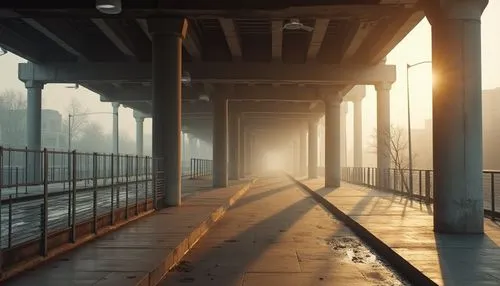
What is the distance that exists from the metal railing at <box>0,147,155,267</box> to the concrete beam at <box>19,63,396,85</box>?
44.4ft

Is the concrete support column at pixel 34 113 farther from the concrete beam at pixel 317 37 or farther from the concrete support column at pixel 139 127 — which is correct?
the concrete support column at pixel 139 127

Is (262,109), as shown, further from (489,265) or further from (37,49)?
(489,265)

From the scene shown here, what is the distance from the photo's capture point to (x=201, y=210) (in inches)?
741

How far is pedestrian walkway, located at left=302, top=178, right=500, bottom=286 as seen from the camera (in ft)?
27.3

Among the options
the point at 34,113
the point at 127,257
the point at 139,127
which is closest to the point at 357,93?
the point at 139,127

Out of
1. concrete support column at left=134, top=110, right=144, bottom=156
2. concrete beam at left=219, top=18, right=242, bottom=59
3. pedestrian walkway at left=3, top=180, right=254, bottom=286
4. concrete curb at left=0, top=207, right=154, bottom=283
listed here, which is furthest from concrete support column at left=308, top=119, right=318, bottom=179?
concrete curb at left=0, top=207, right=154, bottom=283

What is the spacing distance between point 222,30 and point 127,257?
17.8m

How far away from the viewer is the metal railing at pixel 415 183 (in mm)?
16125

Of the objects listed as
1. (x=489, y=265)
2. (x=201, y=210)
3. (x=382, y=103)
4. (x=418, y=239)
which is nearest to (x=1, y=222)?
(x=489, y=265)

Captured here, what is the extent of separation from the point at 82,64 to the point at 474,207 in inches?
928

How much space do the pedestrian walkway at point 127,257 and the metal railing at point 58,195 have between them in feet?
1.43

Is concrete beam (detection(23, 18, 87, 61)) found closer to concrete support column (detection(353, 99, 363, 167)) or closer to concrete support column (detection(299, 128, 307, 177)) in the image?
concrete support column (detection(353, 99, 363, 167))

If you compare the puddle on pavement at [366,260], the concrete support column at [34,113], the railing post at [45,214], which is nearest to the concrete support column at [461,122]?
the puddle on pavement at [366,260]

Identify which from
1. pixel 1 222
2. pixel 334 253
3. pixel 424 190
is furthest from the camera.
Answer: pixel 424 190
